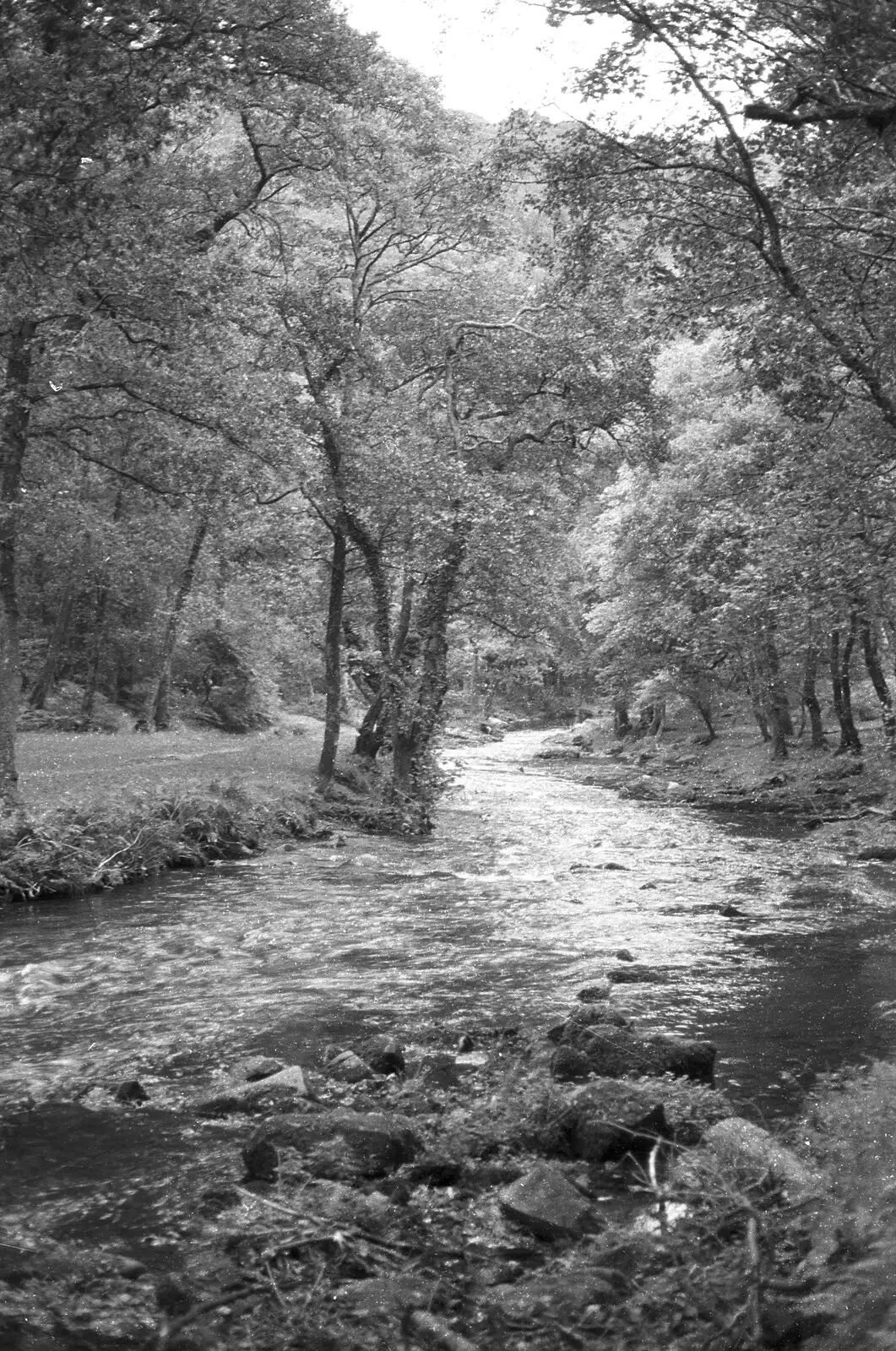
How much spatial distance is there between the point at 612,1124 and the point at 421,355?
25.6 m

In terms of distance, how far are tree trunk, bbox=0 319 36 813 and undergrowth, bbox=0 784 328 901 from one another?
2.14 meters

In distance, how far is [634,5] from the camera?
1007 centimetres

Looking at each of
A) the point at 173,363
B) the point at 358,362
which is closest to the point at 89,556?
the point at 358,362

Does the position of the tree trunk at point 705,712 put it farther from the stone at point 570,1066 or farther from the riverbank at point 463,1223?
the riverbank at point 463,1223

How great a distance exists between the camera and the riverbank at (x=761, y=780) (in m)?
24.2

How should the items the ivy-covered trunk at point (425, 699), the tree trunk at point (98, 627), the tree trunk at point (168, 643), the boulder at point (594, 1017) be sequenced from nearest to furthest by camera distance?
the boulder at point (594, 1017), the ivy-covered trunk at point (425, 699), the tree trunk at point (168, 643), the tree trunk at point (98, 627)

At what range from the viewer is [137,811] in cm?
1795

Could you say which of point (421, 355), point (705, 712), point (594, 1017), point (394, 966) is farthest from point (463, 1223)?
point (705, 712)

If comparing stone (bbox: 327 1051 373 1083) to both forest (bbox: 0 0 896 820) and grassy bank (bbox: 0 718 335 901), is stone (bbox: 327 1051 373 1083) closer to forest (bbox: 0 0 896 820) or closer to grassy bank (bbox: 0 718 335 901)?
forest (bbox: 0 0 896 820)

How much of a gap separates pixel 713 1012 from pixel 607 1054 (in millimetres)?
2044

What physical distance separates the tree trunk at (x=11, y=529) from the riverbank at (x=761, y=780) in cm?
1542

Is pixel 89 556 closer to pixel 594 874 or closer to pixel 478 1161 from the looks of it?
pixel 594 874

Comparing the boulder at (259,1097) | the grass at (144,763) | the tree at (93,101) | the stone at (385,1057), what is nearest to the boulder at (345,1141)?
the boulder at (259,1097)

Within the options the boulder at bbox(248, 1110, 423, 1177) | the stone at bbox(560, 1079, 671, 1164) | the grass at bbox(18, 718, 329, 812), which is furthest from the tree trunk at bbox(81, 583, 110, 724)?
the stone at bbox(560, 1079, 671, 1164)
